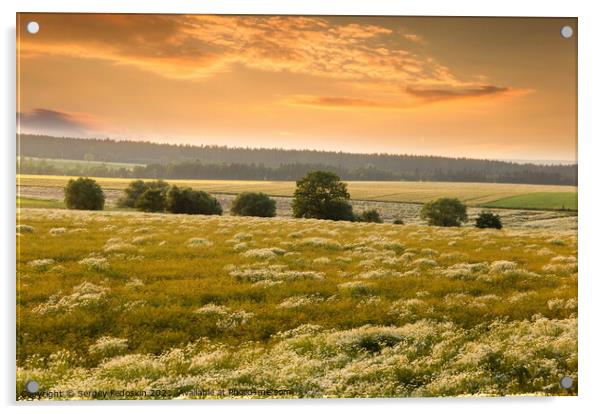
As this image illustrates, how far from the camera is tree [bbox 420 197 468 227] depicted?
10523 millimetres

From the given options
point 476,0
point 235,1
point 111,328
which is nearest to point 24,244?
point 111,328

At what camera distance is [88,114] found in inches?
387

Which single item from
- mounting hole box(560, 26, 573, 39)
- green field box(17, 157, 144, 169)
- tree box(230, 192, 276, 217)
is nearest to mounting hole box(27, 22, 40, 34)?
green field box(17, 157, 144, 169)

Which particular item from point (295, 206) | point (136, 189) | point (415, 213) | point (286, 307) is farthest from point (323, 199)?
point (136, 189)

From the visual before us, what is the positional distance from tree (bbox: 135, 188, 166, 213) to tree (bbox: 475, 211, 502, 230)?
18.5ft

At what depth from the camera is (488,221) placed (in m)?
10.5

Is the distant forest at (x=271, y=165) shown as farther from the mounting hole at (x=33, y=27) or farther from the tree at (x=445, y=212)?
the mounting hole at (x=33, y=27)

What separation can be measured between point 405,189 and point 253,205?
278cm

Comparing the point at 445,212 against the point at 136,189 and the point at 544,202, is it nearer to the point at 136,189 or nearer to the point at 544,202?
the point at 544,202

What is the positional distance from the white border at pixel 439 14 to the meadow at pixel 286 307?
25cm

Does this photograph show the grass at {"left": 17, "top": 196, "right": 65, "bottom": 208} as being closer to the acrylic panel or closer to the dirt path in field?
the acrylic panel

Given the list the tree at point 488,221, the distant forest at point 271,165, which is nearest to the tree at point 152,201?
the distant forest at point 271,165

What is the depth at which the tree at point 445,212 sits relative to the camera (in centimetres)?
1052

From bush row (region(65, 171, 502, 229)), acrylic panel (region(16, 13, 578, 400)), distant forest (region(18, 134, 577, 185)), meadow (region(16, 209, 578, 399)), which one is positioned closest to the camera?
meadow (region(16, 209, 578, 399))
